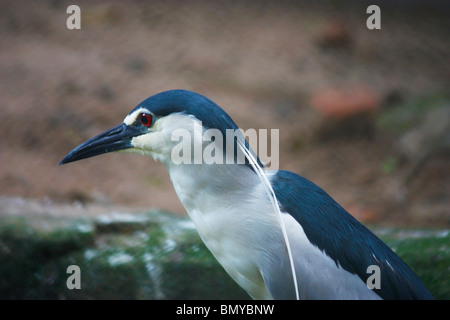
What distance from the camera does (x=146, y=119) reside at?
240cm

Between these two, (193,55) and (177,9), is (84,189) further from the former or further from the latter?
(177,9)

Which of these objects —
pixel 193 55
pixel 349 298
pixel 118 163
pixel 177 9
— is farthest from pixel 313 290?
pixel 177 9

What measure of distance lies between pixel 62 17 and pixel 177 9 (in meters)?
1.44

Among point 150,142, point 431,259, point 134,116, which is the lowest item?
point 431,259

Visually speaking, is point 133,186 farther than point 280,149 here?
No

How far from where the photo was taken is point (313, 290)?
7.36 ft

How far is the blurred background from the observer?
16.6 feet

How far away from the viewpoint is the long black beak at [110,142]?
2.48m

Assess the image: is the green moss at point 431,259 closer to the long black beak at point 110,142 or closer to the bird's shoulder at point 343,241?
the bird's shoulder at point 343,241

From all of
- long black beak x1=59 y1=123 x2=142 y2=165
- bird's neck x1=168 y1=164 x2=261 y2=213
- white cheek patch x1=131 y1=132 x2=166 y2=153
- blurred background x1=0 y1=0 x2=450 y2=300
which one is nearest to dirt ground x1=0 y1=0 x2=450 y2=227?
blurred background x1=0 y1=0 x2=450 y2=300

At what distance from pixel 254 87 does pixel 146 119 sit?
3.80m

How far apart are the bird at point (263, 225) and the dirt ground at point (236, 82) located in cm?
251

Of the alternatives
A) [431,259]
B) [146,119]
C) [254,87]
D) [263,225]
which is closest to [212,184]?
[263,225]

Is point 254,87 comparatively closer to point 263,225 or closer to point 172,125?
point 172,125
